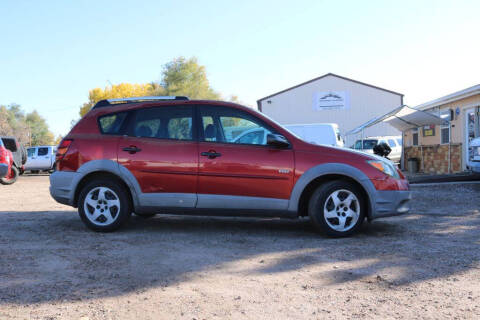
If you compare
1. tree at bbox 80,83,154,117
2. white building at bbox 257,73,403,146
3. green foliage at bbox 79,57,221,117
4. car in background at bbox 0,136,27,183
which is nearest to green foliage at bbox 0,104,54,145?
tree at bbox 80,83,154,117

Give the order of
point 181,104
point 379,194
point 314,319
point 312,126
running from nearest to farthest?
point 314,319 < point 379,194 < point 181,104 < point 312,126

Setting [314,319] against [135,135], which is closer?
[314,319]

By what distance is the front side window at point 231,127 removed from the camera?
18.4ft

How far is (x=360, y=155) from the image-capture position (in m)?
5.55

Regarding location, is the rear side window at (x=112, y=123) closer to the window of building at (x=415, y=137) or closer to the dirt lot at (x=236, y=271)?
the dirt lot at (x=236, y=271)

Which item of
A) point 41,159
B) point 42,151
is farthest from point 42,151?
point 41,159

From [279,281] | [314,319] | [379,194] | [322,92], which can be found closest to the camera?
[314,319]

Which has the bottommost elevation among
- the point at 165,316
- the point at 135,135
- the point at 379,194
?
the point at 165,316

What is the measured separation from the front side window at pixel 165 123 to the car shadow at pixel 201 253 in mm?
1279

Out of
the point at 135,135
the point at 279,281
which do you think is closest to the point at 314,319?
the point at 279,281

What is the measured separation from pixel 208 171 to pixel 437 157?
52.0 feet

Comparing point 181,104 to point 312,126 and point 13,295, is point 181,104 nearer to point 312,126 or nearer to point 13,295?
point 13,295

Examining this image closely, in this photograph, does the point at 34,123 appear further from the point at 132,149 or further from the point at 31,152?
the point at 132,149

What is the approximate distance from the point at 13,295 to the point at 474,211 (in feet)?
24.4
